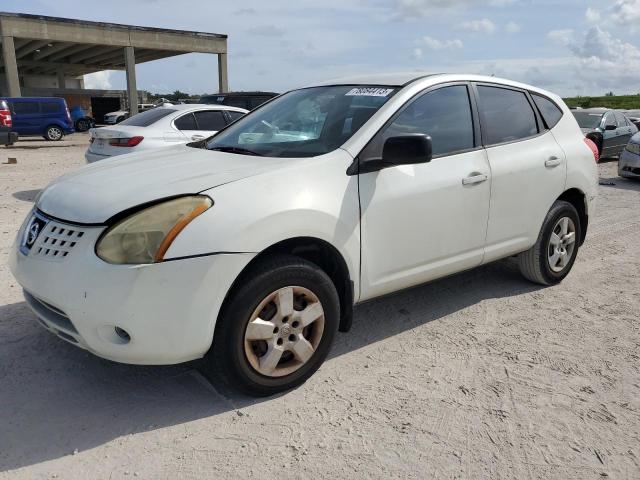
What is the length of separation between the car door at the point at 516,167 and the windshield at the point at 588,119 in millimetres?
10567

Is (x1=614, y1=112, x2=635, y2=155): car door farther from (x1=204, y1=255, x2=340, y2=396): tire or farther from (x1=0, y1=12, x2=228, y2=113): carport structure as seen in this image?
(x1=0, y1=12, x2=228, y2=113): carport structure

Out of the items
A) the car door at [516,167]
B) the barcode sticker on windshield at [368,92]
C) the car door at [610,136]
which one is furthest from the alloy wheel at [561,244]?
the car door at [610,136]

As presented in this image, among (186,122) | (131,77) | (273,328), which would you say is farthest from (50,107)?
(273,328)

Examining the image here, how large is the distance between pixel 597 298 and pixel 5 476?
4217 millimetres

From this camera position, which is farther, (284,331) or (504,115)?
(504,115)

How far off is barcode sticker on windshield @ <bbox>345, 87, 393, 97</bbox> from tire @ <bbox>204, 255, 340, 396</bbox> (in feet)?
4.20

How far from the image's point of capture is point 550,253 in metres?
4.70

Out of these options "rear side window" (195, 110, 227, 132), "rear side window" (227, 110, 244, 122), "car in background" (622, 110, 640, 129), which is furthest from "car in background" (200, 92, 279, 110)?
"car in background" (622, 110, 640, 129)

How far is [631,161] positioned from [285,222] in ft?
34.0

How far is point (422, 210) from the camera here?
3.49 meters

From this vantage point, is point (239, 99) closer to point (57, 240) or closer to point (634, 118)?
point (57, 240)

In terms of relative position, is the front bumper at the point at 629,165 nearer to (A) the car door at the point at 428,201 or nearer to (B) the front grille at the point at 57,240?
(A) the car door at the point at 428,201

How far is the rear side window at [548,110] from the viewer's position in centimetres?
462

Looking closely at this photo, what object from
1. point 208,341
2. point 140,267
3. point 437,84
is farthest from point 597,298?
point 140,267
